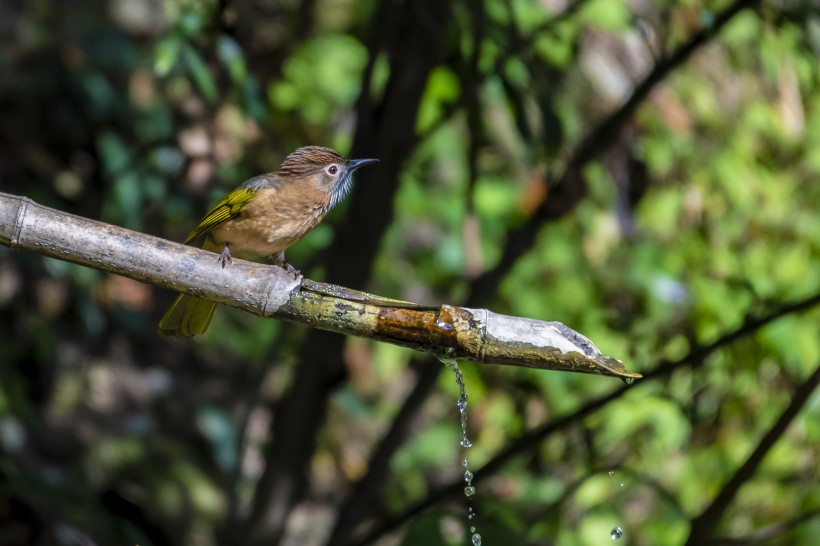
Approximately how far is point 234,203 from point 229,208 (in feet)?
0.08

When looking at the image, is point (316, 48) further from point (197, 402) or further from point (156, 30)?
point (197, 402)

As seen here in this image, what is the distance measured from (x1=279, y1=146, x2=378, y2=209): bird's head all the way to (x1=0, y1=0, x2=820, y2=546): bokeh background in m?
0.89

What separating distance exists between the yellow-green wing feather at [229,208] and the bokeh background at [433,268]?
3.40 ft

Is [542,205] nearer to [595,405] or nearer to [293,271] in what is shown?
[595,405]

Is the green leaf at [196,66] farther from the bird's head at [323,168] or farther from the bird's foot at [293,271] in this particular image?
the bird's foot at [293,271]

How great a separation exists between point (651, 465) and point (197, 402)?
8.18 ft

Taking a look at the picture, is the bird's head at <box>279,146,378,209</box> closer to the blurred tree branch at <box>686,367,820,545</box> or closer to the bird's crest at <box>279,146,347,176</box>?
the bird's crest at <box>279,146,347,176</box>

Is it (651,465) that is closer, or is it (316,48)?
(651,465)

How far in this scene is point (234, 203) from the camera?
9.39ft

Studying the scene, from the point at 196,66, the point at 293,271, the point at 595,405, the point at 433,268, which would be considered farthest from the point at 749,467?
the point at 433,268

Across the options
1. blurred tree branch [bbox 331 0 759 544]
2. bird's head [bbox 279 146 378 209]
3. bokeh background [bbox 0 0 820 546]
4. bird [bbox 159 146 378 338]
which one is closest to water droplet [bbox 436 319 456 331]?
bird [bbox 159 146 378 338]

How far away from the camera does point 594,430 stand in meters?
4.48

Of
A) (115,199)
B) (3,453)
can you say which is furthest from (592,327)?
(3,453)

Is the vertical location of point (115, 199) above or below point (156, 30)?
below
